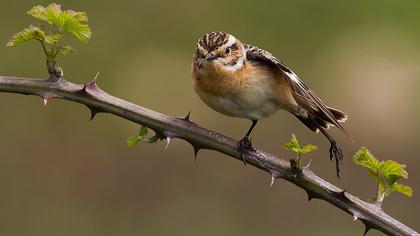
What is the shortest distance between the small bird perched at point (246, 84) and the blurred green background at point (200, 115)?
13.0 ft

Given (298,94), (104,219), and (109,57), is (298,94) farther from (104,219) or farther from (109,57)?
(109,57)

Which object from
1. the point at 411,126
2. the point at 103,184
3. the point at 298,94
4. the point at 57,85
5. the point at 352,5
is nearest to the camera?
the point at 57,85

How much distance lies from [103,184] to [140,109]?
22.7 ft

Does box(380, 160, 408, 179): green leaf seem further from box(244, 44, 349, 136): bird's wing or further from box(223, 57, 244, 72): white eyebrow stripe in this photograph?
box(223, 57, 244, 72): white eyebrow stripe

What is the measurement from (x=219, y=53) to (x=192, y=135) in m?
1.60

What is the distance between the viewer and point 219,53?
598 cm

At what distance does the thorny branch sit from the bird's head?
140cm

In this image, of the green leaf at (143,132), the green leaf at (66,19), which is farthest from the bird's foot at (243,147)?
the green leaf at (66,19)

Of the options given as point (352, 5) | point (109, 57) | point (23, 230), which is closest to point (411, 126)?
point (352, 5)

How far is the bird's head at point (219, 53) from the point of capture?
5.89m

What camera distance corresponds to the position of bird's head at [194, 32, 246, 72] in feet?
19.3

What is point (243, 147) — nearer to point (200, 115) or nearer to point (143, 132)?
point (143, 132)

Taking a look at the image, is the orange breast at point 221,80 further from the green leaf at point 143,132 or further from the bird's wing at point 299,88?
the green leaf at point 143,132

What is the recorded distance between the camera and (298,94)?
5.91 meters
